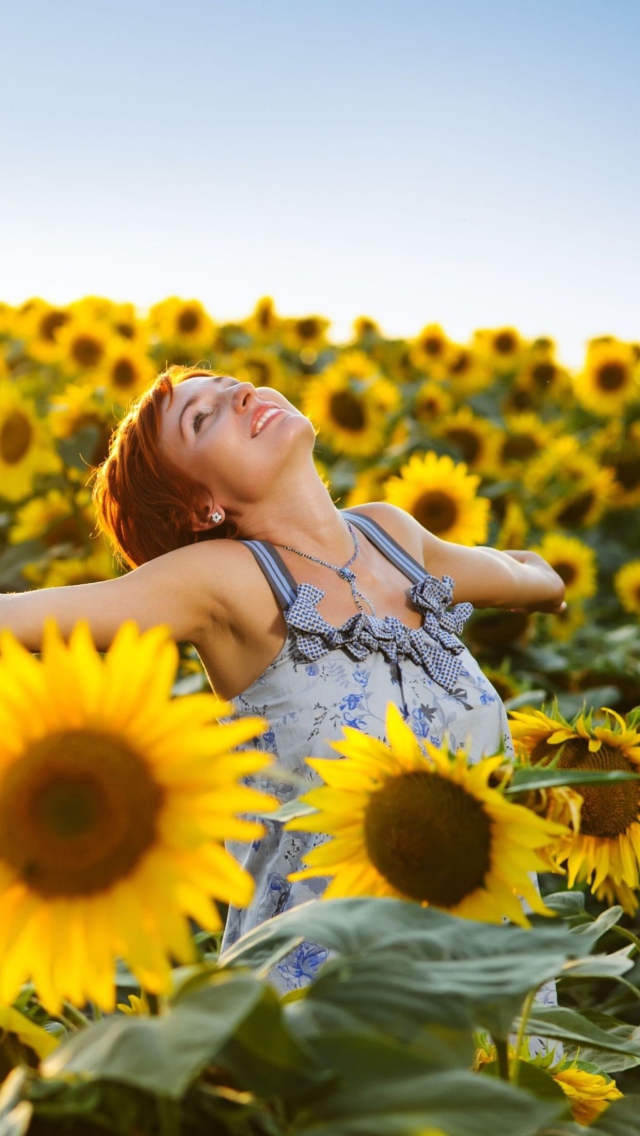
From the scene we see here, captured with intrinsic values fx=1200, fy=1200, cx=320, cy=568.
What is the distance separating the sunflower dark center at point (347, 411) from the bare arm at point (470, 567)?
2554 millimetres

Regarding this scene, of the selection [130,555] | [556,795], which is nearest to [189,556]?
[130,555]

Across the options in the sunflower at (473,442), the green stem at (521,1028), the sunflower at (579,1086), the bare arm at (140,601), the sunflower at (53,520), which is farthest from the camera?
the sunflower at (473,442)

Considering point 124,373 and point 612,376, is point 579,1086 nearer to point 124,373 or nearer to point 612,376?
point 124,373

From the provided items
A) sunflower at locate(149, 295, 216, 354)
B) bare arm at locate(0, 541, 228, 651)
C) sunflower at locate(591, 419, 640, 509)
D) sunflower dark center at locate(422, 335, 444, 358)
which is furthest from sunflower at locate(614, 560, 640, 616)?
sunflower at locate(149, 295, 216, 354)

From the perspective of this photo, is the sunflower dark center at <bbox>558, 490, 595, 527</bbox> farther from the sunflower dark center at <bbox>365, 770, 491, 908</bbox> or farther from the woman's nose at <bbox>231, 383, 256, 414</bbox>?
the sunflower dark center at <bbox>365, 770, 491, 908</bbox>

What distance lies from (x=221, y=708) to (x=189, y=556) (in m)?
1.11

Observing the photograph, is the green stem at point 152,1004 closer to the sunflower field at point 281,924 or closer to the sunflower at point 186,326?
the sunflower field at point 281,924

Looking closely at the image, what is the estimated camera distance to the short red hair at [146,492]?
78.7 inches

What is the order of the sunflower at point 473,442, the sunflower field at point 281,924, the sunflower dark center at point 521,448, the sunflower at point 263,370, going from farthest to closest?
the sunflower at point 263,370 → the sunflower dark center at point 521,448 → the sunflower at point 473,442 → the sunflower field at point 281,924

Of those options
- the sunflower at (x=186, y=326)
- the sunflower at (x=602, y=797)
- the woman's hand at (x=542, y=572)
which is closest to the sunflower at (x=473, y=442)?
the sunflower at (x=186, y=326)

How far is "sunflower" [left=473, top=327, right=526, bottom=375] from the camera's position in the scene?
6574mm

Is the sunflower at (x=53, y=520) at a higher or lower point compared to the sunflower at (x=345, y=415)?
lower

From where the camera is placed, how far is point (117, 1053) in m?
0.60

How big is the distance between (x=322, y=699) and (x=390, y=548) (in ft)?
1.27
